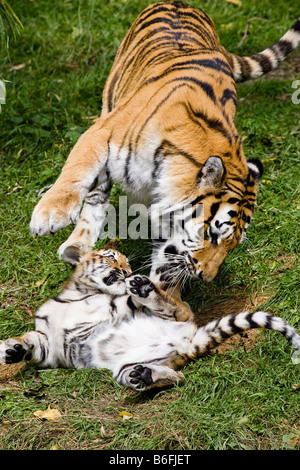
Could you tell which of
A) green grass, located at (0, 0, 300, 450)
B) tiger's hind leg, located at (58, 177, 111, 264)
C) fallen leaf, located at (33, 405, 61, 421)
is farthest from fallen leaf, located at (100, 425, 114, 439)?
tiger's hind leg, located at (58, 177, 111, 264)

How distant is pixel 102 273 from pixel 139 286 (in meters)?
0.41

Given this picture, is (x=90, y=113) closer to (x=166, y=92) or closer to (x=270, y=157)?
(x=270, y=157)

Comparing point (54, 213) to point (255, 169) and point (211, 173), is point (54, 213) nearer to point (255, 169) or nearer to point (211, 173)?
point (211, 173)

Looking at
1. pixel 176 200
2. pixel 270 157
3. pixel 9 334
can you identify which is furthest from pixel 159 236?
pixel 270 157

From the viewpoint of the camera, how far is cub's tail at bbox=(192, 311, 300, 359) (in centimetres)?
343

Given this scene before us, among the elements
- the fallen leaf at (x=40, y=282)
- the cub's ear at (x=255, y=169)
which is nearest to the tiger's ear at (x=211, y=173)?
the cub's ear at (x=255, y=169)

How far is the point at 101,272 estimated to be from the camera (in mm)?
4184

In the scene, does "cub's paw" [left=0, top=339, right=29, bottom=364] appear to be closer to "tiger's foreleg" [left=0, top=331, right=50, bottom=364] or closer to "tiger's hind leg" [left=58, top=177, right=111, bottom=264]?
"tiger's foreleg" [left=0, top=331, right=50, bottom=364]

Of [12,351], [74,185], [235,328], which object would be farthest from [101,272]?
[235,328]

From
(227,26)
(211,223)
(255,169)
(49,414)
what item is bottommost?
(49,414)

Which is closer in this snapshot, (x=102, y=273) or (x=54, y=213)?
(x=54, y=213)

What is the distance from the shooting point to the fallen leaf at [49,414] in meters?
3.39

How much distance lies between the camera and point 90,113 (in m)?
6.22

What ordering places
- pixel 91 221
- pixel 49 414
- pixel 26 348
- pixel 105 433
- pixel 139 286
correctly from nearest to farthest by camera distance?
1. pixel 105 433
2. pixel 49 414
3. pixel 26 348
4. pixel 139 286
5. pixel 91 221
